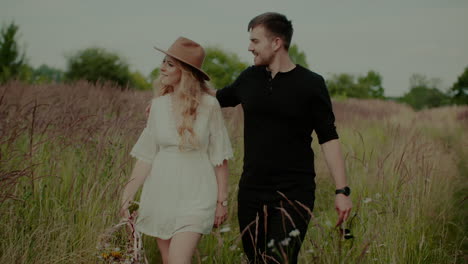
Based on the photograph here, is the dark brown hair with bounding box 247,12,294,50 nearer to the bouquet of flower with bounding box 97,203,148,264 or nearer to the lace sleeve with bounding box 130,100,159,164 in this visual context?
the lace sleeve with bounding box 130,100,159,164

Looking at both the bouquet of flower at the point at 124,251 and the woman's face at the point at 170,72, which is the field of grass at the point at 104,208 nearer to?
the bouquet of flower at the point at 124,251

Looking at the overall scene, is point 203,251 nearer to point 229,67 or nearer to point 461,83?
point 229,67

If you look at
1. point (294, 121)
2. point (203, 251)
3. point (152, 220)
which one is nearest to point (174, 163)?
point (152, 220)

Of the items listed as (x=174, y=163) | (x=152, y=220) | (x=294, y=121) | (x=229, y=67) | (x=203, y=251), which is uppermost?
(x=229, y=67)

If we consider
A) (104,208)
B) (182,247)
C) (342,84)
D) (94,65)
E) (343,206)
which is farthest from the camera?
(342,84)

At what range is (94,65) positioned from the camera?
2347 centimetres

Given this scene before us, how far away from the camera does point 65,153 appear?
3.91 m

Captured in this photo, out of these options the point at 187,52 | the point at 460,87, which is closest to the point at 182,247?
the point at 187,52

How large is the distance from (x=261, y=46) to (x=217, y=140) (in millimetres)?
669

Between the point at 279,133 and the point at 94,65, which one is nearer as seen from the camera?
the point at 279,133

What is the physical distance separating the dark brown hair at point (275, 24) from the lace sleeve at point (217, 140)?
0.59 metres

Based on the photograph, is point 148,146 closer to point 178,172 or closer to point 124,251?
point 178,172

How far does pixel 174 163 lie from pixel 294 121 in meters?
0.80

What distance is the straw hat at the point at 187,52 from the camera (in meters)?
2.66
